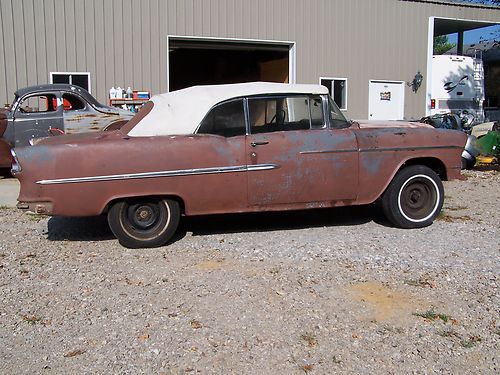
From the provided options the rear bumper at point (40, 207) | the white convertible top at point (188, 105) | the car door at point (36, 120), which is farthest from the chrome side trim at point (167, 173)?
the car door at point (36, 120)

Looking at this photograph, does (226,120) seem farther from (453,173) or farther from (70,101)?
(70,101)

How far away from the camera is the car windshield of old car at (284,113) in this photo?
585 centimetres

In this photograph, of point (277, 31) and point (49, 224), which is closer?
point (49, 224)

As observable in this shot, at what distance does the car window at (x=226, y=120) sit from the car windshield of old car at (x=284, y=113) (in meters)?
0.12

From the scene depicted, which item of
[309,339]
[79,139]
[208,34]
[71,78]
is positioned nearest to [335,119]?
[79,139]

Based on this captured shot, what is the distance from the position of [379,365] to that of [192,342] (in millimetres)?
1194

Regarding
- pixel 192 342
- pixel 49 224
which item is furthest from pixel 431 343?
pixel 49 224

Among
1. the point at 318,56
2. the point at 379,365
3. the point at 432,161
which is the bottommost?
the point at 379,365

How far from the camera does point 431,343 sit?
353 centimetres

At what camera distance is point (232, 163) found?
5.57 metres

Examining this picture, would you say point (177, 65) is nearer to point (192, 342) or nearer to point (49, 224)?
point (49, 224)

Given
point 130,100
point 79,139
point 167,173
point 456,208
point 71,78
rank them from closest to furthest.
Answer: point 167,173 < point 79,139 < point 456,208 < point 130,100 < point 71,78

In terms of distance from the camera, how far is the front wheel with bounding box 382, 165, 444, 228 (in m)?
6.17

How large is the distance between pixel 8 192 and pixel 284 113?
18.6 feet
